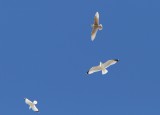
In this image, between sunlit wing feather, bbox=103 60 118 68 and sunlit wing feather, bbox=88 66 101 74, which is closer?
sunlit wing feather, bbox=103 60 118 68

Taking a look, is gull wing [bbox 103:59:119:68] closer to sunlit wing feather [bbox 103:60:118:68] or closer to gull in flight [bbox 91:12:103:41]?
sunlit wing feather [bbox 103:60:118:68]

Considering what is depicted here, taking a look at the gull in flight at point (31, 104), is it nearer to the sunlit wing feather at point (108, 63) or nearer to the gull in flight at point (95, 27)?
the gull in flight at point (95, 27)

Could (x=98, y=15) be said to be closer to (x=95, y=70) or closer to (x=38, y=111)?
(x=95, y=70)

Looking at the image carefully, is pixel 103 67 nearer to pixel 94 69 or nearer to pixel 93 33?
pixel 94 69

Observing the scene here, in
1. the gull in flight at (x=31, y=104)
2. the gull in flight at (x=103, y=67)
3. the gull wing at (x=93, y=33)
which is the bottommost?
the gull in flight at (x=103, y=67)

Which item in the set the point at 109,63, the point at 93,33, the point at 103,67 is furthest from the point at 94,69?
the point at 93,33

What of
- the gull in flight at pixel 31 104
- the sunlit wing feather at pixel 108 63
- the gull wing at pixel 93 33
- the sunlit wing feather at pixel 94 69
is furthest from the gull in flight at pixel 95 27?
the gull in flight at pixel 31 104

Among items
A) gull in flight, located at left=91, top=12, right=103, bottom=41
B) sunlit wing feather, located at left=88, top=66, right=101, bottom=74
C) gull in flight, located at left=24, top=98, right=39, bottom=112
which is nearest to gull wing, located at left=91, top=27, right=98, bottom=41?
gull in flight, located at left=91, top=12, right=103, bottom=41

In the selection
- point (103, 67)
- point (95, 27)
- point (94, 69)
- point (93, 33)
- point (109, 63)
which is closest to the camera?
point (103, 67)

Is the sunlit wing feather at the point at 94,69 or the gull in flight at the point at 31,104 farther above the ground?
the gull in flight at the point at 31,104

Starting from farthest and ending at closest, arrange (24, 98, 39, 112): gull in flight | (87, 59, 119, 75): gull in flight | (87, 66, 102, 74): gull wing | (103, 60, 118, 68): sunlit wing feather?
(24, 98, 39, 112): gull in flight → (87, 66, 102, 74): gull wing → (103, 60, 118, 68): sunlit wing feather → (87, 59, 119, 75): gull in flight

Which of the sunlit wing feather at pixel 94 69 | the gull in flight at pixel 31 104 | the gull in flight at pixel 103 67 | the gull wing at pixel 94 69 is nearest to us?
the gull in flight at pixel 103 67

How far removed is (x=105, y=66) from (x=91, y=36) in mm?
3221

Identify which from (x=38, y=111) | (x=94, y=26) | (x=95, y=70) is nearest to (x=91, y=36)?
(x=94, y=26)
